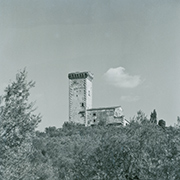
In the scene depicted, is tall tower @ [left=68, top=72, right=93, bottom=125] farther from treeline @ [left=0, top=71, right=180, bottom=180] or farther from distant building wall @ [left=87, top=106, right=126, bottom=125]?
treeline @ [left=0, top=71, right=180, bottom=180]

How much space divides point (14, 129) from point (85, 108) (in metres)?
55.2

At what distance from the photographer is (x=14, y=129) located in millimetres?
12672

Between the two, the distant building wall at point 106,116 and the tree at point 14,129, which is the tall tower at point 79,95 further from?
the tree at point 14,129

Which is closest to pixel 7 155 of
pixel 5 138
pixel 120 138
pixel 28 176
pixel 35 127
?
pixel 5 138

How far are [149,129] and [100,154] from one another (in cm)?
308

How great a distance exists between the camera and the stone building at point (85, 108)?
6431 cm

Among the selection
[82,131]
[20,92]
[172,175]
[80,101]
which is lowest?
[172,175]

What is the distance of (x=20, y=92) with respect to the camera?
13.4 metres

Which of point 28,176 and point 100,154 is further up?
point 100,154

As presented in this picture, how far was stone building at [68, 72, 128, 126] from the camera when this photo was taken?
64.3m

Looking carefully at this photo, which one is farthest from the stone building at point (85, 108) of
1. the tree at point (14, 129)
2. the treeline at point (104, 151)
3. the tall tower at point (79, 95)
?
the tree at point (14, 129)

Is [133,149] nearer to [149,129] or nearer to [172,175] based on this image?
[149,129]


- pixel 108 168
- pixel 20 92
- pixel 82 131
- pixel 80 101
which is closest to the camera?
pixel 20 92

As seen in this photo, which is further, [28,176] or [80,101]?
[80,101]
